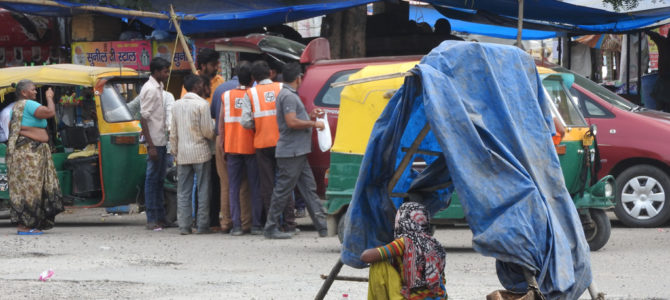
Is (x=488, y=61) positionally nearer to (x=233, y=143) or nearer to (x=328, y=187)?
(x=328, y=187)

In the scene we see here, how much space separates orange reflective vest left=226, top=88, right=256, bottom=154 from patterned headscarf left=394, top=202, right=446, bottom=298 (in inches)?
247

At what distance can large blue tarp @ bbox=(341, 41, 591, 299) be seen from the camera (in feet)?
16.2

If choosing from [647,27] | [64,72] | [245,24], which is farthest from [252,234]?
[647,27]

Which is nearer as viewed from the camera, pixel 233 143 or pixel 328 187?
pixel 328 187

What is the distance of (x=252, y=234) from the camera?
11859 millimetres

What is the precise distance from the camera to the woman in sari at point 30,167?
39.4 ft

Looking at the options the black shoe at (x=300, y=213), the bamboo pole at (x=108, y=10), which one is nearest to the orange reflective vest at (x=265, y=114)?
the black shoe at (x=300, y=213)

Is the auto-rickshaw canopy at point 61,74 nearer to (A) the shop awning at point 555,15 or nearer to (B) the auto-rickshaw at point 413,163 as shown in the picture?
(B) the auto-rickshaw at point 413,163

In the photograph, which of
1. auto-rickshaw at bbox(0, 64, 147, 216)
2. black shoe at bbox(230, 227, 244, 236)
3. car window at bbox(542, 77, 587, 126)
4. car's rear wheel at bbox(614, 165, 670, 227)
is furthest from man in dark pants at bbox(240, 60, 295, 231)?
car's rear wheel at bbox(614, 165, 670, 227)

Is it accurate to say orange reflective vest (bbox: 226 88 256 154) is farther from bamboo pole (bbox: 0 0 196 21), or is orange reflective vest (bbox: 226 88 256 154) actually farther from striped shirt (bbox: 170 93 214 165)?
bamboo pole (bbox: 0 0 196 21)

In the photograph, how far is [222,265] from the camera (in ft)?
30.7

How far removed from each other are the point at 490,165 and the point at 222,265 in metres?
4.78

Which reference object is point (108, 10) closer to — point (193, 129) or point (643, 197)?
point (193, 129)

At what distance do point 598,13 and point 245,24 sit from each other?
536cm
